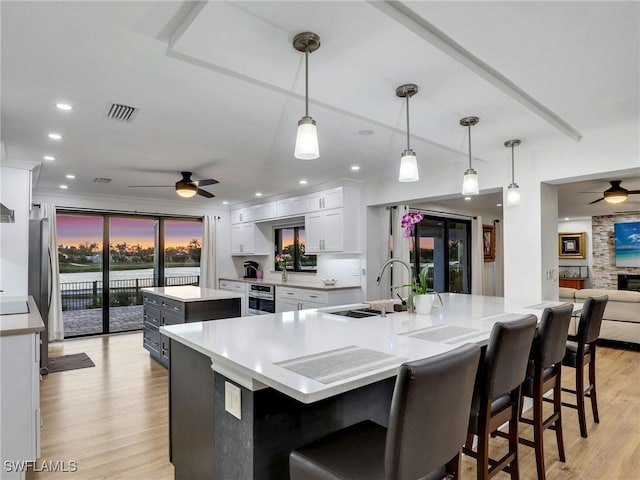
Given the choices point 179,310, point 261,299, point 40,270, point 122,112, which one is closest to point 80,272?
point 40,270

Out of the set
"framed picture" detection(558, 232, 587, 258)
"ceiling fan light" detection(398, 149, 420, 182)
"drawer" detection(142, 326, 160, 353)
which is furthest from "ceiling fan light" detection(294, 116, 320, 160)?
"framed picture" detection(558, 232, 587, 258)

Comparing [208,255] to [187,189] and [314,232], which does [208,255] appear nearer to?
[314,232]

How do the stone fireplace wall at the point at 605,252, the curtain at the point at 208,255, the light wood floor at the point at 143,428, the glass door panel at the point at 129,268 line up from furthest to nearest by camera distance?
1. the stone fireplace wall at the point at 605,252
2. the curtain at the point at 208,255
3. the glass door panel at the point at 129,268
4. the light wood floor at the point at 143,428

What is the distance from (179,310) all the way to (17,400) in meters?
2.03

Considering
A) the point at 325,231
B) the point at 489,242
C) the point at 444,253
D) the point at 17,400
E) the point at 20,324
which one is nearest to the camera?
the point at 17,400

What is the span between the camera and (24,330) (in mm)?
2146

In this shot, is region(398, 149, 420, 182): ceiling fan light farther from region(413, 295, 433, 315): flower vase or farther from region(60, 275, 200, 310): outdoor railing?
region(60, 275, 200, 310): outdoor railing

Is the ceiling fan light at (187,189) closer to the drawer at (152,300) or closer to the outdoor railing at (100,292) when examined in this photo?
the drawer at (152,300)

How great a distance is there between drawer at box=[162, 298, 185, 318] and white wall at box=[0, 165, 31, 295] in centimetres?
146

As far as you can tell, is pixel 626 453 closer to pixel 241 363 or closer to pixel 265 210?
pixel 241 363

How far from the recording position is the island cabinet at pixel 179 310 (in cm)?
409

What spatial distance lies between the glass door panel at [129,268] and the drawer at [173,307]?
283cm

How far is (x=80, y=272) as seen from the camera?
6434mm

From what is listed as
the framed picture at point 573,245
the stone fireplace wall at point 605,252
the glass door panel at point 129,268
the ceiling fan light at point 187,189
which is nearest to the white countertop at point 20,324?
the ceiling fan light at point 187,189
